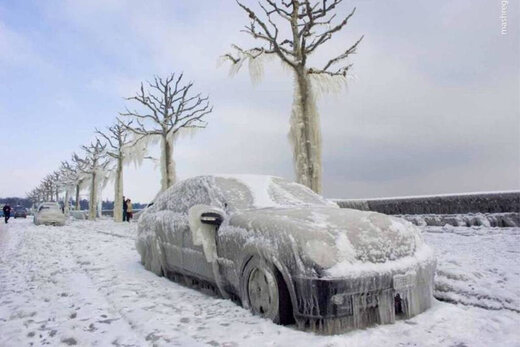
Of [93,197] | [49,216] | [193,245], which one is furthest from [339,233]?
[93,197]

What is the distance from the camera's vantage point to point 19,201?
6230 inches


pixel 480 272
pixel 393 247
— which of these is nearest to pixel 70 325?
pixel 393 247

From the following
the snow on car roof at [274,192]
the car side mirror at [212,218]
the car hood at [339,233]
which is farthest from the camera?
the snow on car roof at [274,192]

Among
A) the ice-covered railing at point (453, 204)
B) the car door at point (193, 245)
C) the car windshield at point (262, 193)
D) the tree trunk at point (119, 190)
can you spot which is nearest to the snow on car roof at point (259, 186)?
the car windshield at point (262, 193)

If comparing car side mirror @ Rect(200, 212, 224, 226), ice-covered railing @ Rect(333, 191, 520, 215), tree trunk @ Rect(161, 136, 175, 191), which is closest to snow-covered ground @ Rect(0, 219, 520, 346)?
car side mirror @ Rect(200, 212, 224, 226)

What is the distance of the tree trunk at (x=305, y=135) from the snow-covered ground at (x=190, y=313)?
22.4 ft

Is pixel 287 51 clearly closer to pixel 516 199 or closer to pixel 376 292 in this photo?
pixel 516 199

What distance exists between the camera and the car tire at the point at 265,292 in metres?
3.70

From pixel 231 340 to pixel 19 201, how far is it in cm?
18077

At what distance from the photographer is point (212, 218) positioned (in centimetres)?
482

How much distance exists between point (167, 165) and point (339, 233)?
65.6ft

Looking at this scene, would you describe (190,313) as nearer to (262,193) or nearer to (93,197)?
(262,193)

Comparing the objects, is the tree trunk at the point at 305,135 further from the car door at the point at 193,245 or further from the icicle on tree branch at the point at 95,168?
the icicle on tree branch at the point at 95,168

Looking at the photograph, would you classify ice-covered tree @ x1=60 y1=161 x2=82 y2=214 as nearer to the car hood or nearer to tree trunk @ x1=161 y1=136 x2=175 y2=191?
tree trunk @ x1=161 y1=136 x2=175 y2=191
